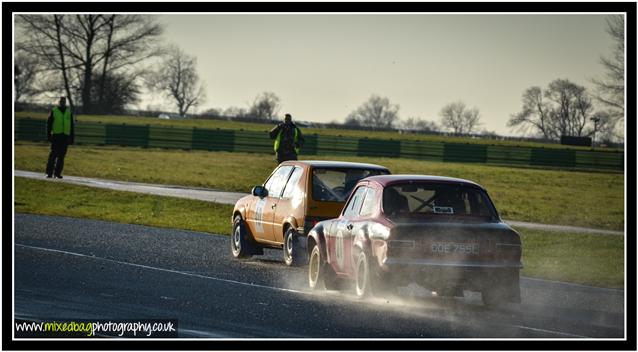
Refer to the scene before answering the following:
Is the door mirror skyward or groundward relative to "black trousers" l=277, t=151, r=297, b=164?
groundward

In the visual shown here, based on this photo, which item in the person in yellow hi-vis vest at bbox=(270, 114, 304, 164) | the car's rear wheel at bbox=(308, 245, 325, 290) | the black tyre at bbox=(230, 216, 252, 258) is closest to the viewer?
the car's rear wheel at bbox=(308, 245, 325, 290)

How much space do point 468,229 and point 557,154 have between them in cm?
5057

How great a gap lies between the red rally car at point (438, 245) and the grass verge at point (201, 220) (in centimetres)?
431

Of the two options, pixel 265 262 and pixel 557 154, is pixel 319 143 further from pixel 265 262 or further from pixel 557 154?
pixel 265 262

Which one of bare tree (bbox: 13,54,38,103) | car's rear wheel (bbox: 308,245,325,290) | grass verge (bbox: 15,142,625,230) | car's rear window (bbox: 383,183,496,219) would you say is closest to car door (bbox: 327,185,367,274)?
car's rear wheel (bbox: 308,245,325,290)

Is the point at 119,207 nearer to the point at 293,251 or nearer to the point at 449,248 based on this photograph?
the point at 293,251

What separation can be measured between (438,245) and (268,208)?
5241mm

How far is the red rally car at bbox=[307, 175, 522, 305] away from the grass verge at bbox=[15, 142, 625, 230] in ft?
47.1

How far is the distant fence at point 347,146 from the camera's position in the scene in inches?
→ 2320

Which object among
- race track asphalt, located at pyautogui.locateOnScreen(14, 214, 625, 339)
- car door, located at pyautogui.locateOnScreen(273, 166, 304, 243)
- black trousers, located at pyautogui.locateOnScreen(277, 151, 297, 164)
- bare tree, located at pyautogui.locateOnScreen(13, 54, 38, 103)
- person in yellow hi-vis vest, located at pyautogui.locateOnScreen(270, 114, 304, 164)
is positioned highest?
bare tree, located at pyautogui.locateOnScreen(13, 54, 38, 103)

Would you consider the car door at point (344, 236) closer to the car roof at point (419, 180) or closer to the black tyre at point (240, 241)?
the car roof at point (419, 180)

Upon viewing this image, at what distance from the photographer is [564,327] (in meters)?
10.6

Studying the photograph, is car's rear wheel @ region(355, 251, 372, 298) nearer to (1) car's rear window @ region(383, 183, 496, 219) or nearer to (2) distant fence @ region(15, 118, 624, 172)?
(1) car's rear window @ region(383, 183, 496, 219)

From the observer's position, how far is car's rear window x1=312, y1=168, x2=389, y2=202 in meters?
15.1
